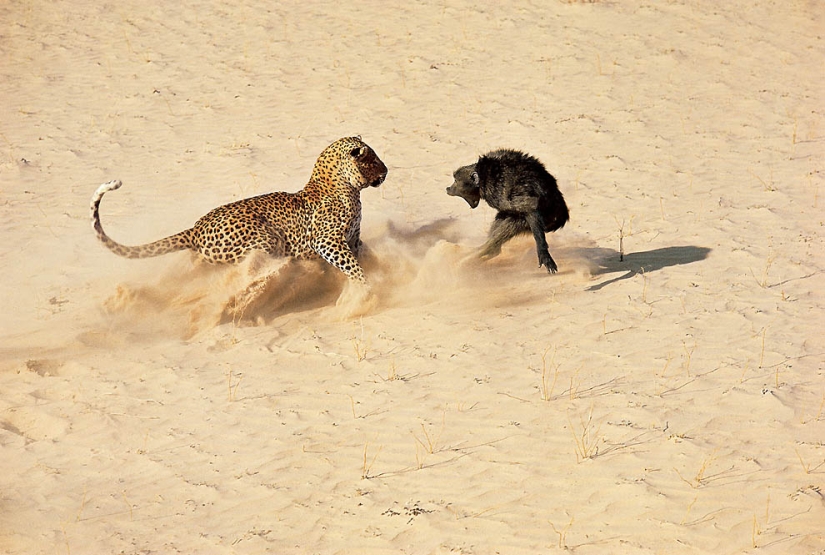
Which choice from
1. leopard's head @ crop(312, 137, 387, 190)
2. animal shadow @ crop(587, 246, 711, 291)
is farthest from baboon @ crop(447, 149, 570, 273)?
leopard's head @ crop(312, 137, 387, 190)

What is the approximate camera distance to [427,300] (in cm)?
862

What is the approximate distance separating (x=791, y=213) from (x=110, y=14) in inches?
478

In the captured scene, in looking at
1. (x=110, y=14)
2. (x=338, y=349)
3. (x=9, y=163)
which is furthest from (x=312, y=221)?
(x=110, y=14)

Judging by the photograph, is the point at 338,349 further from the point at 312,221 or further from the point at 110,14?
the point at 110,14

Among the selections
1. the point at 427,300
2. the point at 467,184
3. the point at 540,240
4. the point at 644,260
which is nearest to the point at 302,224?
the point at 427,300

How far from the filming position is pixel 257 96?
Result: 1455 cm

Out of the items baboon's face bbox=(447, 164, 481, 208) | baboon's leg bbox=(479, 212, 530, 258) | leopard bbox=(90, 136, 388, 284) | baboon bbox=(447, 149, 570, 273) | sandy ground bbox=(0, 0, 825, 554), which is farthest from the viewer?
baboon's face bbox=(447, 164, 481, 208)

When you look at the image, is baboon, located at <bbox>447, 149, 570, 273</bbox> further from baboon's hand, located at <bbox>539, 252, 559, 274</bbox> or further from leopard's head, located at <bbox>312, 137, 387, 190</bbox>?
leopard's head, located at <bbox>312, 137, 387, 190</bbox>

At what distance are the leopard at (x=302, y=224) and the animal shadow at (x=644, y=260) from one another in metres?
2.29

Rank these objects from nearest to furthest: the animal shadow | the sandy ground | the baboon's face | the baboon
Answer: the sandy ground, the baboon, the animal shadow, the baboon's face

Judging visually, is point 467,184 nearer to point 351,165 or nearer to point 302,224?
point 351,165

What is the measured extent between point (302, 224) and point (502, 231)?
1.82m

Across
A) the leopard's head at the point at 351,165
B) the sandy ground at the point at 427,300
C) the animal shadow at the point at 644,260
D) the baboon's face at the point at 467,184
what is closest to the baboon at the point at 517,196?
the baboon's face at the point at 467,184

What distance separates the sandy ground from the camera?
18.6ft
